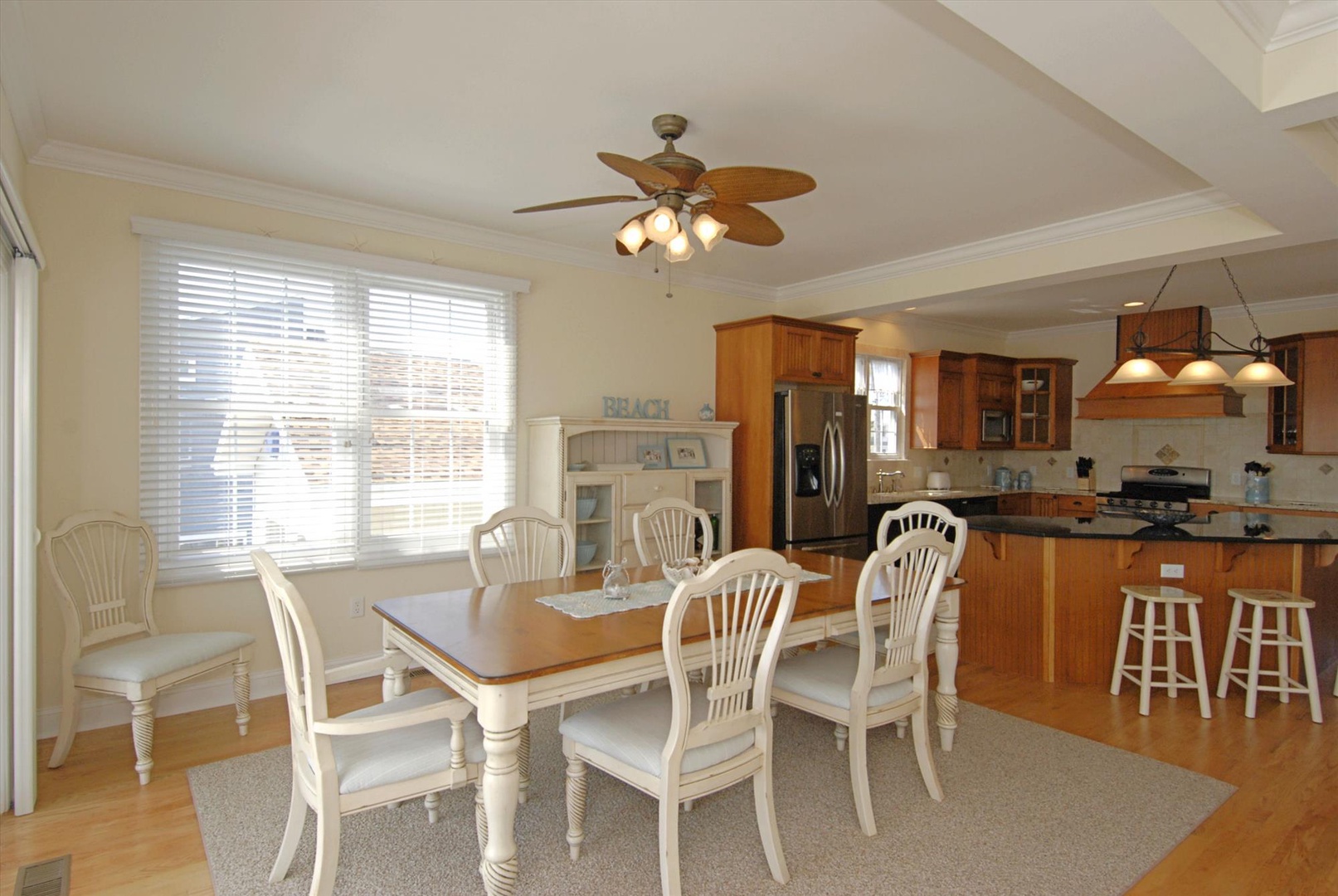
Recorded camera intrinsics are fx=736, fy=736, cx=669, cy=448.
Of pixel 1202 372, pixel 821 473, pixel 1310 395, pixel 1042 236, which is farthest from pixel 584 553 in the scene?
pixel 1310 395

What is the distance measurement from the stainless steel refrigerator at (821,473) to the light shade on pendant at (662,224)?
2.74 metres

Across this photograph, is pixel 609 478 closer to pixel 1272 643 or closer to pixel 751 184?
pixel 751 184

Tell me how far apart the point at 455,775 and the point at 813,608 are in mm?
1243

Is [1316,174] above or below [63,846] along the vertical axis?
above

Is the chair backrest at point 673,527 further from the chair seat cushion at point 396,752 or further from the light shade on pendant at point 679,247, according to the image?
the chair seat cushion at point 396,752

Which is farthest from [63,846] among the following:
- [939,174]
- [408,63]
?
[939,174]

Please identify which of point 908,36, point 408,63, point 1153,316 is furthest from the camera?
point 1153,316

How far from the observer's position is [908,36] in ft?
7.27

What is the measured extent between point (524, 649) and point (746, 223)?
1696 millimetres

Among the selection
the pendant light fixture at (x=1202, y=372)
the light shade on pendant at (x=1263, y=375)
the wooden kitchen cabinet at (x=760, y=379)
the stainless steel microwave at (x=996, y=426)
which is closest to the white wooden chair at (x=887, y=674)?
the wooden kitchen cabinet at (x=760, y=379)

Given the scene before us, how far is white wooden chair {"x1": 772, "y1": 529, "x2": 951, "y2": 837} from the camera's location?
2.45 meters

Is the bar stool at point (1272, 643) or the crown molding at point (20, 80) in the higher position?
the crown molding at point (20, 80)

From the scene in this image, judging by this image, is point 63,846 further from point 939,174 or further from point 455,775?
point 939,174

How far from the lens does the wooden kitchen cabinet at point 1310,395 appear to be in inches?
220
